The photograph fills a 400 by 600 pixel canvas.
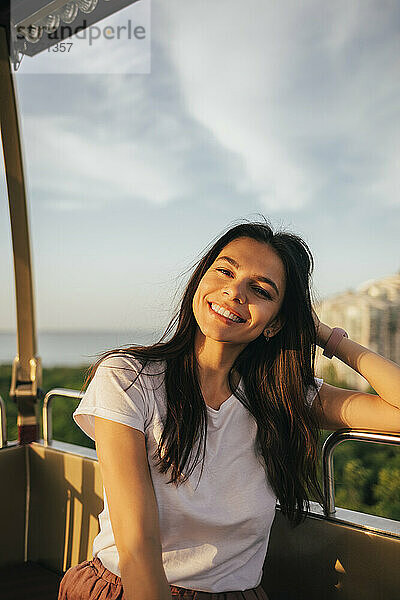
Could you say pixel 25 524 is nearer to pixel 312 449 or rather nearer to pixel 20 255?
pixel 20 255

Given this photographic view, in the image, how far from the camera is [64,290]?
19109 mm

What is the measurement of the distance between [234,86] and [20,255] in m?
12.0

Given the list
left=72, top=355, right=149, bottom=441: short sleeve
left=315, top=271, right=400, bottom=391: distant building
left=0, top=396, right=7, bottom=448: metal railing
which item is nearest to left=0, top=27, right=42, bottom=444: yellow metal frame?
left=0, top=396, right=7, bottom=448: metal railing

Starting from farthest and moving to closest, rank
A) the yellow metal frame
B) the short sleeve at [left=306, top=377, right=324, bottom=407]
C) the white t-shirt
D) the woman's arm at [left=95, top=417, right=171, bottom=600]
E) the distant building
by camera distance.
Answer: the distant building, the yellow metal frame, the short sleeve at [left=306, top=377, right=324, bottom=407], the white t-shirt, the woman's arm at [left=95, top=417, right=171, bottom=600]

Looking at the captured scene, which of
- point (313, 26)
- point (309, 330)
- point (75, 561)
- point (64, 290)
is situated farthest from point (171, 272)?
point (64, 290)

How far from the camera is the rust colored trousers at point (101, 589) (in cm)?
166

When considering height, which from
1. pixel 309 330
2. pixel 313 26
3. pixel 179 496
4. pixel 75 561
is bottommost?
pixel 75 561

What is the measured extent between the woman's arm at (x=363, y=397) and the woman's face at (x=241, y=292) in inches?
8.1

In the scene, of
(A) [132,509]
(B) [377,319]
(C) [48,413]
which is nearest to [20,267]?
(C) [48,413]

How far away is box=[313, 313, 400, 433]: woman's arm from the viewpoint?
68.8 inches

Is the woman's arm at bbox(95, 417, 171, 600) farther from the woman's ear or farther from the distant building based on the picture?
the distant building

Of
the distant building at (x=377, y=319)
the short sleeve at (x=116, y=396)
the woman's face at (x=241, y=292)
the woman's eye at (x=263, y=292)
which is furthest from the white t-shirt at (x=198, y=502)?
the distant building at (x=377, y=319)

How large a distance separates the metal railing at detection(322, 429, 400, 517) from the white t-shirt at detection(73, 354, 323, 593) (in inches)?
8.5

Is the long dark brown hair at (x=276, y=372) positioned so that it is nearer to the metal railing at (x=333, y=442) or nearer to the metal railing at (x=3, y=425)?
the metal railing at (x=333, y=442)
